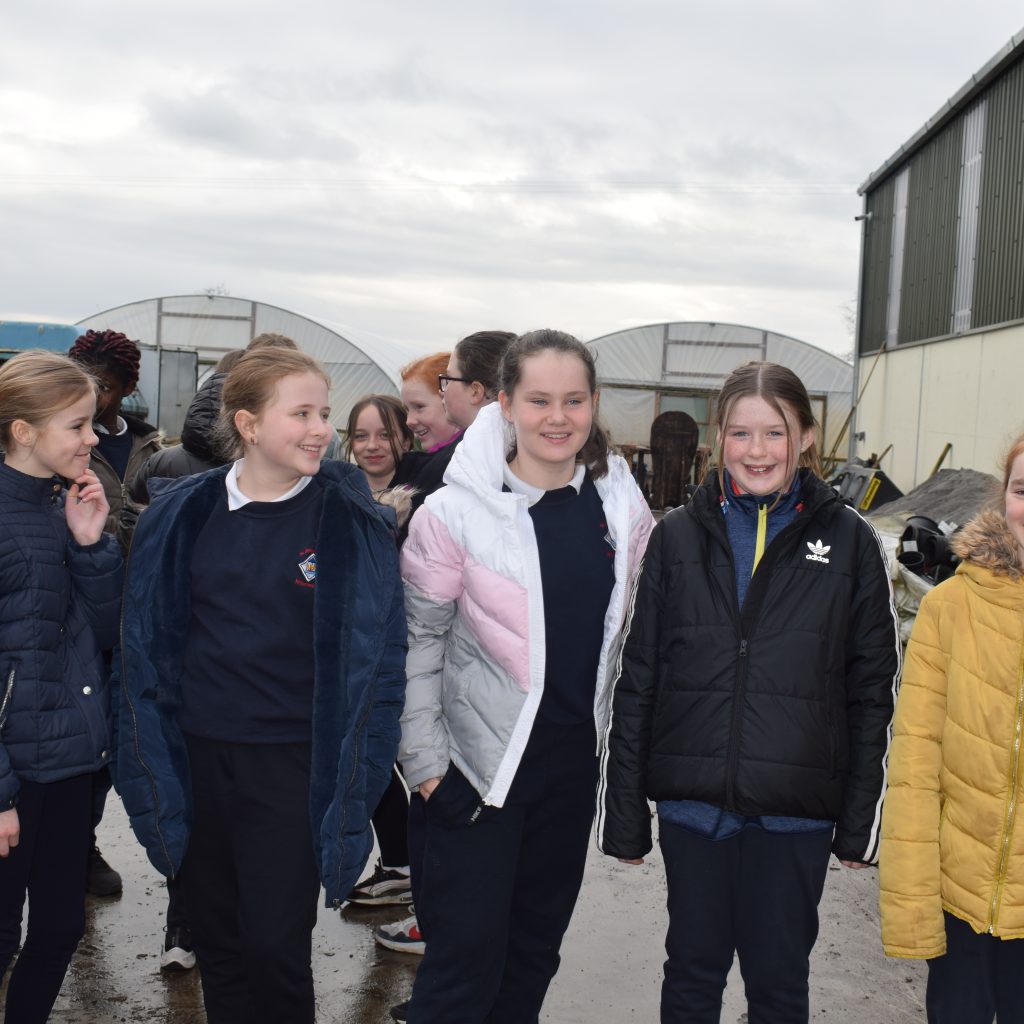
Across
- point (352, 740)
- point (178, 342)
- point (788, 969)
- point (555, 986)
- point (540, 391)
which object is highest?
point (178, 342)

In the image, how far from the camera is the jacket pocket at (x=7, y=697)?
9.36ft

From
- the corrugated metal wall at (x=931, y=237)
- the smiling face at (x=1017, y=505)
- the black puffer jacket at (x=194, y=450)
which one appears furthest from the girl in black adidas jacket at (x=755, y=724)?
the corrugated metal wall at (x=931, y=237)

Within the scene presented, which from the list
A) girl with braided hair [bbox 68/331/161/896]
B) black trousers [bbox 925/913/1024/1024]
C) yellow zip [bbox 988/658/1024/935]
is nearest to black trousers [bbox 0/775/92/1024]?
girl with braided hair [bbox 68/331/161/896]

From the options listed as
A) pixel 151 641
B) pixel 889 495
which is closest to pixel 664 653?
pixel 151 641

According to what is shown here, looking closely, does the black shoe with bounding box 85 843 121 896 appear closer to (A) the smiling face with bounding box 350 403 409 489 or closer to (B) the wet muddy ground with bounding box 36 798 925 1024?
(B) the wet muddy ground with bounding box 36 798 925 1024

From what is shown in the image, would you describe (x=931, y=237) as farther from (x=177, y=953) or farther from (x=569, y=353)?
(x=177, y=953)

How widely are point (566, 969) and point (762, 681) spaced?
179 centimetres

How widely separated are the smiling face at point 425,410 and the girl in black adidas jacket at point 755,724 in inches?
73.6

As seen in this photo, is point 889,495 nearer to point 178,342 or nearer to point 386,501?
point 386,501

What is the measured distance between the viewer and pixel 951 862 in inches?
105

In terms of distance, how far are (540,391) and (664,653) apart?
0.77m

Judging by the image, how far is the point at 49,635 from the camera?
294 centimetres

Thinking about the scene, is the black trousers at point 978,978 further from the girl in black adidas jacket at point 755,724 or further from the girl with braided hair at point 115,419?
the girl with braided hair at point 115,419

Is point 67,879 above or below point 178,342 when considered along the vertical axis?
below
